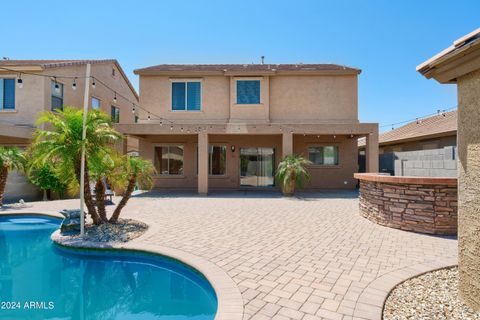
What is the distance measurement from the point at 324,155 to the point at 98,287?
46.4 ft

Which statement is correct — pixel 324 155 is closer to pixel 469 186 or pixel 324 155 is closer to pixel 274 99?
pixel 274 99

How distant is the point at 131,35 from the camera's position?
11.3 metres

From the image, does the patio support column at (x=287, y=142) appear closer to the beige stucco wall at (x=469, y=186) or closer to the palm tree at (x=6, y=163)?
the beige stucco wall at (x=469, y=186)

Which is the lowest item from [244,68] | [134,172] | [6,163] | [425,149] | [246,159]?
[134,172]

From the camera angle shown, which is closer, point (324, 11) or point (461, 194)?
point (461, 194)

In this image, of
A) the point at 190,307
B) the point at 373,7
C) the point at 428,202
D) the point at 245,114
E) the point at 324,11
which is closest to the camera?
the point at 190,307

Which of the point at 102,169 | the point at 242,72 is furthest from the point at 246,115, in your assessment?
the point at 102,169

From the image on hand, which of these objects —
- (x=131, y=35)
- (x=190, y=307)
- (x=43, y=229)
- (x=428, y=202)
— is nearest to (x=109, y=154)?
(x=43, y=229)

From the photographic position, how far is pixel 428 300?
323cm

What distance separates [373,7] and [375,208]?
327 inches

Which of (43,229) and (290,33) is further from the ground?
(290,33)

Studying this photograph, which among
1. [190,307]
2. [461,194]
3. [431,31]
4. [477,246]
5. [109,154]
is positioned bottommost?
[190,307]

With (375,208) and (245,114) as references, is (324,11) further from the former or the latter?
(375,208)

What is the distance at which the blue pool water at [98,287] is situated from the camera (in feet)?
13.1
